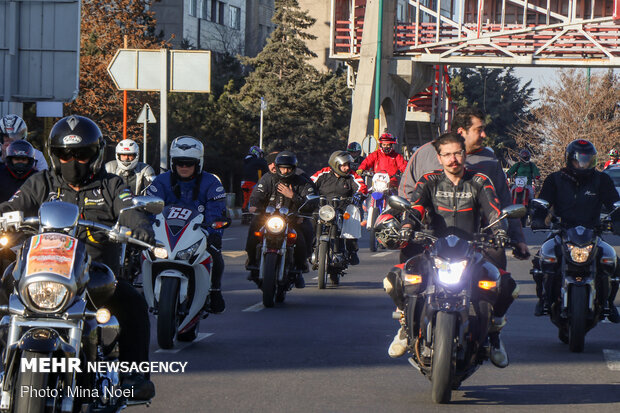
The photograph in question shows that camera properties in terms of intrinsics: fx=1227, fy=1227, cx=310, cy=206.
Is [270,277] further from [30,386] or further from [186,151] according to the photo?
[30,386]

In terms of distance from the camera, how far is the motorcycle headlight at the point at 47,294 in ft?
16.3

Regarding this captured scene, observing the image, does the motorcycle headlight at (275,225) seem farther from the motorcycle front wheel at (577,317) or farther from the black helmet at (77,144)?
the black helmet at (77,144)

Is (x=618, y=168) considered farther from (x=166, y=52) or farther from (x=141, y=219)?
(x=141, y=219)

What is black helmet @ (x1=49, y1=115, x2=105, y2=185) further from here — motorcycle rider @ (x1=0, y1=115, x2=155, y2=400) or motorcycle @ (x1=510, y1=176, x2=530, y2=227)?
motorcycle @ (x1=510, y1=176, x2=530, y2=227)

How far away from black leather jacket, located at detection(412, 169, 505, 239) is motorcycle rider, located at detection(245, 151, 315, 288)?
5.35m

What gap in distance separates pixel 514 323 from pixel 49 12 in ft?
49.1

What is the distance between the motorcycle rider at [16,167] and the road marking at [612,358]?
4.80 m

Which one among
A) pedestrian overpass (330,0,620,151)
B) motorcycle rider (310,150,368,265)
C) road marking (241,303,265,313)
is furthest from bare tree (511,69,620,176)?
road marking (241,303,265,313)

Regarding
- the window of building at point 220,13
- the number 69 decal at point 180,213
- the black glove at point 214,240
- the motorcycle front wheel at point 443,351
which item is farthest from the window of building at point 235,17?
the motorcycle front wheel at point 443,351

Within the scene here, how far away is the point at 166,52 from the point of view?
18750 millimetres

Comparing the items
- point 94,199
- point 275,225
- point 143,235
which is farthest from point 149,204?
point 275,225

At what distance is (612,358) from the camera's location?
9266 millimetres

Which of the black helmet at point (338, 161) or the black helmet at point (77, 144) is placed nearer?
the black helmet at point (77, 144)

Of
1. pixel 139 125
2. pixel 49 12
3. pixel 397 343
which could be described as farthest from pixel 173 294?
pixel 139 125
